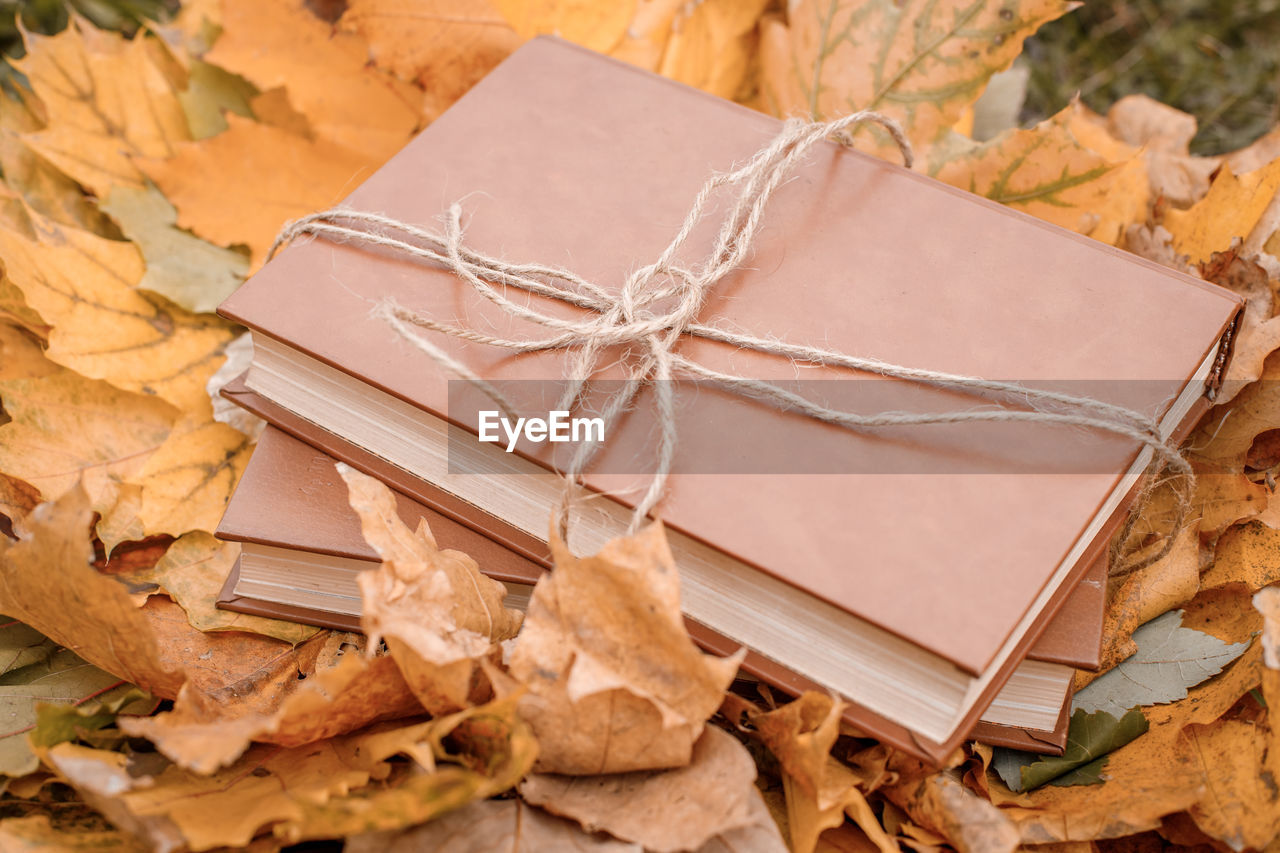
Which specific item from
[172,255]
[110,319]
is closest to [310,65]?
[172,255]

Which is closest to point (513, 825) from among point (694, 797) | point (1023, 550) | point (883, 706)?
point (694, 797)

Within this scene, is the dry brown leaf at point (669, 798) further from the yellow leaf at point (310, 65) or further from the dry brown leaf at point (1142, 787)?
the yellow leaf at point (310, 65)

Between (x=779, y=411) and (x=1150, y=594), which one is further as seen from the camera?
(x=1150, y=594)

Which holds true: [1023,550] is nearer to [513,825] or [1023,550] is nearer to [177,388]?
[513,825]

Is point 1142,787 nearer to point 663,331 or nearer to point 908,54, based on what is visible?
point 663,331

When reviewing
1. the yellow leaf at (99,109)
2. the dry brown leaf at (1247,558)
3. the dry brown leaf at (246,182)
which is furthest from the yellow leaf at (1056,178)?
the yellow leaf at (99,109)

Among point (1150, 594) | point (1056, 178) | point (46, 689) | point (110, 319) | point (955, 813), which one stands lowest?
point (46, 689)

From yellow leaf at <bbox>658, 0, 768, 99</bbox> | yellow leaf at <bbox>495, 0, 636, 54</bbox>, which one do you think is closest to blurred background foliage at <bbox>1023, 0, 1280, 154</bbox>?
yellow leaf at <bbox>658, 0, 768, 99</bbox>
